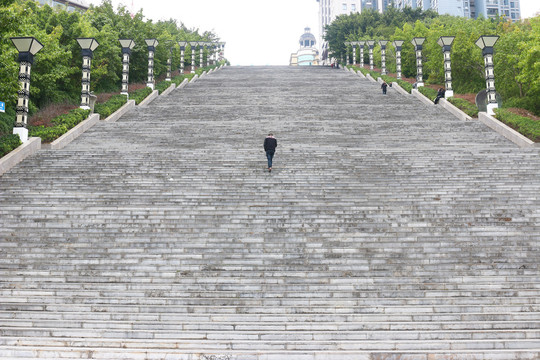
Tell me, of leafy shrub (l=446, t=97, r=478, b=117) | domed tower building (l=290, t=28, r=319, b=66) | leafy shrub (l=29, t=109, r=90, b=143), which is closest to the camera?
leafy shrub (l=29, t=109, r=90, b=143)

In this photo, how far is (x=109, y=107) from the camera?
20.8 metres

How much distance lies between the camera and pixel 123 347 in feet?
20.9

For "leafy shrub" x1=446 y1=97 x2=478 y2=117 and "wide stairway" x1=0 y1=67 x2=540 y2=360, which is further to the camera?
"leafy shrub" x1=446 y1=97 x2=478 y2=117

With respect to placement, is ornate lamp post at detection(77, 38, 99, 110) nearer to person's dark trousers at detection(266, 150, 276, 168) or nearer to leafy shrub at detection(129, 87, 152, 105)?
leafy shrub at detection(129, 87, 152, 105)

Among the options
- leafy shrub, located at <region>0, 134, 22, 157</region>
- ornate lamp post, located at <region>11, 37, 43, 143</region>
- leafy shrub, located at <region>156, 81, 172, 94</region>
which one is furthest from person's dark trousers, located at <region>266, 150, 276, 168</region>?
leafy shrub, located at <region>156, 81, 172, 94</region>

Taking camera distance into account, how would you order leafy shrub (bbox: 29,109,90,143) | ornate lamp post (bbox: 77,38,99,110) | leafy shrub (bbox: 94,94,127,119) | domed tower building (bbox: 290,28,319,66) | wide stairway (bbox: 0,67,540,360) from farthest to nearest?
domed tower building (bbox: 290,28,319,66) → leafy shrub (bbox: 94,94,127,119) → ornate lamp post (bbox: 77,38,99,110) → leafy shrub (bbox: 29,109,90,143) → wide stairway (bbox: 0,67,540,360)

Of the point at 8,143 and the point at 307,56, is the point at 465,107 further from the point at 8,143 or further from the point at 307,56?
the point at 307,56

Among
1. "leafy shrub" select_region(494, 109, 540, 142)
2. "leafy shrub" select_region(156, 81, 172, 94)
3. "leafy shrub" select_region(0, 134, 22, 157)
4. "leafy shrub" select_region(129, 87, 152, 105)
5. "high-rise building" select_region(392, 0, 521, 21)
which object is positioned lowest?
"leafy shrub" select_region(0, 134, 22, 157)

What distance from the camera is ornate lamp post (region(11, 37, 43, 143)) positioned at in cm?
1483

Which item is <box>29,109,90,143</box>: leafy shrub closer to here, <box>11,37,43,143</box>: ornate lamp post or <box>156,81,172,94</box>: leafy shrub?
<box>11,37,43,143</box>: ornate lamp post

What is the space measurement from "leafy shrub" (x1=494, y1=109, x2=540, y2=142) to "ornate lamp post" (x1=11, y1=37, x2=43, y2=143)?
742 inches

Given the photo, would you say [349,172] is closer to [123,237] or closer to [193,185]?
[193,185]

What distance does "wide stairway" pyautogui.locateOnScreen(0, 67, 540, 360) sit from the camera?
6.65m

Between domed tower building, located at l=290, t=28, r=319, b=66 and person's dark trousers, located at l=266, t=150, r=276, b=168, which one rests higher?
domed tower building, located at l=290, t=28, r=319, b=66
